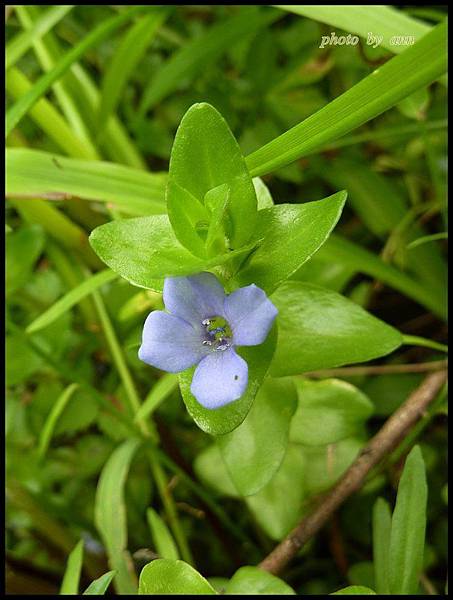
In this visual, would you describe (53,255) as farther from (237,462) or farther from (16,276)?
(237,462)

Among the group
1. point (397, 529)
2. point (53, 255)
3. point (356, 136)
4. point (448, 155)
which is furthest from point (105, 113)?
point (397, 529)

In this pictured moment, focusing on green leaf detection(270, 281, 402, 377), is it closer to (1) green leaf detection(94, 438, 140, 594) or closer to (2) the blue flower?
(2) the blue flower

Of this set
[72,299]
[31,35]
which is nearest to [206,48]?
[31,35]

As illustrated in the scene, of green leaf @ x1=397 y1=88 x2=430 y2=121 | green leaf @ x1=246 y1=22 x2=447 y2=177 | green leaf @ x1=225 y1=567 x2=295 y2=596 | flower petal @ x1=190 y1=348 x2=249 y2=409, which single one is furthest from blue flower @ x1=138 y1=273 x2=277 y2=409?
green leaf @ x1=397 y1=88 x2=430 y2=121

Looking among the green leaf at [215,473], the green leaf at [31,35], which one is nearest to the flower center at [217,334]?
the green leaf at [215,473]

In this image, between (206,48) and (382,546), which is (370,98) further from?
(206,48)

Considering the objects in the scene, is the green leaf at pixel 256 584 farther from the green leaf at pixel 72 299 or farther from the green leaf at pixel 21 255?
the green leaf at pixel 21 255
